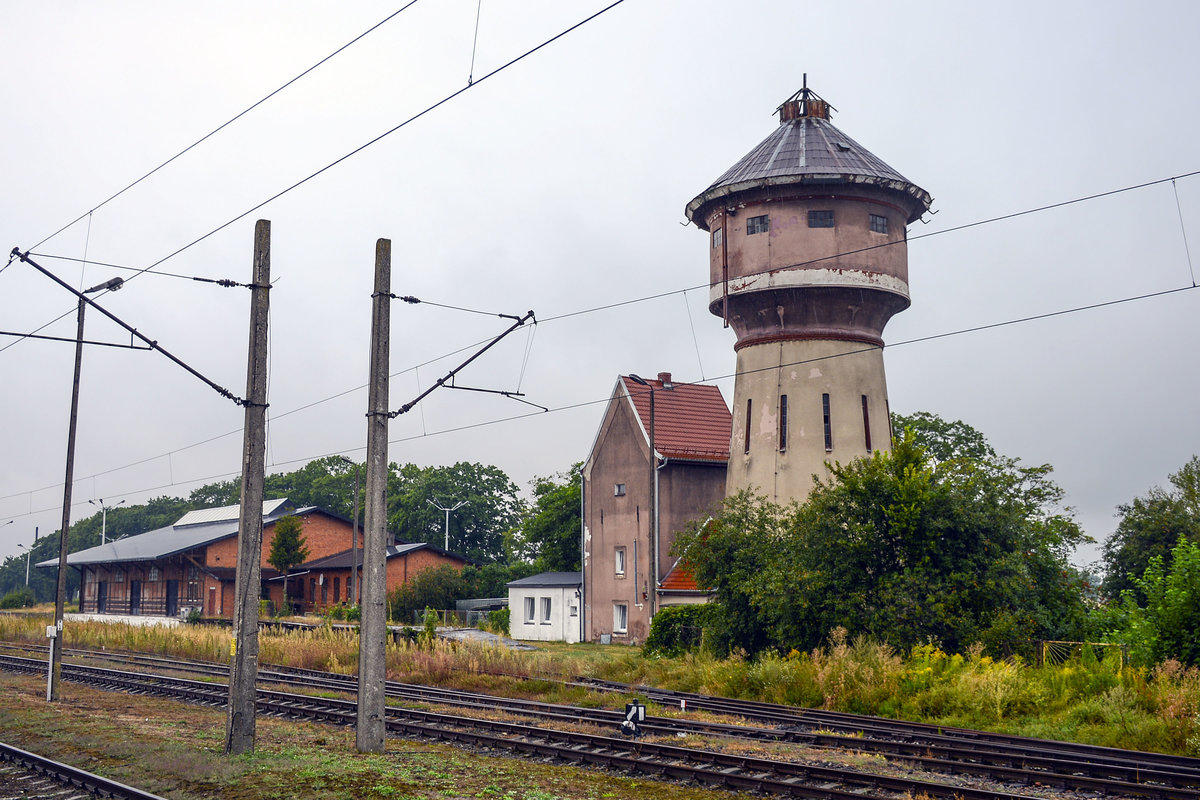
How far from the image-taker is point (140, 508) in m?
141

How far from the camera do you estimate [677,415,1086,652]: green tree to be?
25391 millimetres

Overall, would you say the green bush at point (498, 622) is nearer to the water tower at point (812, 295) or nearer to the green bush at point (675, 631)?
the green bush at point (675, 631)

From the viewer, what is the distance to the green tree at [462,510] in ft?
306

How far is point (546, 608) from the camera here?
166 ft

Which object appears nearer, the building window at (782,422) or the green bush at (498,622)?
the building window at (782,422)

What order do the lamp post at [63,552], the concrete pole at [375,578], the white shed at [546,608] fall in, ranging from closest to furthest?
the concrete pole at [375,578] < the lamp post at [63,552] < the white shed at [546,608]

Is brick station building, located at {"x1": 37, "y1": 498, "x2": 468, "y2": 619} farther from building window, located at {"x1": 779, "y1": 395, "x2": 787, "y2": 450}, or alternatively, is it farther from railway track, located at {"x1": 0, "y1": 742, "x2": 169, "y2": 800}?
railway track, located at {"x1": 0, "y1": 742, "x2": 169, "y2": 800}

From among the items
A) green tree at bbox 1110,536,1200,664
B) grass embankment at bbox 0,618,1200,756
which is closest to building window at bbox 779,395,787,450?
grass embankment at bbox 0,618,1200,756

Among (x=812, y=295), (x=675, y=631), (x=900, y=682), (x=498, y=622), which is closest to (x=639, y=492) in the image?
(x=675, y=631)

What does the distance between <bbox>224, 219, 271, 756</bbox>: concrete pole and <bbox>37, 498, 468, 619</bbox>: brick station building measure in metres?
44.7

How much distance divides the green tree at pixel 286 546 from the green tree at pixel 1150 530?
44816mm

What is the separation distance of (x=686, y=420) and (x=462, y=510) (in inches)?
1930

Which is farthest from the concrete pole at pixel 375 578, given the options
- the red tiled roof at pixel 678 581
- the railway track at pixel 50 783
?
the red tiled roof at pixel 678 581

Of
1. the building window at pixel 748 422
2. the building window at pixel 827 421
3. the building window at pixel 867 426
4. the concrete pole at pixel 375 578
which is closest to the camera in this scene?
the concrete pole at pixel 375 578
